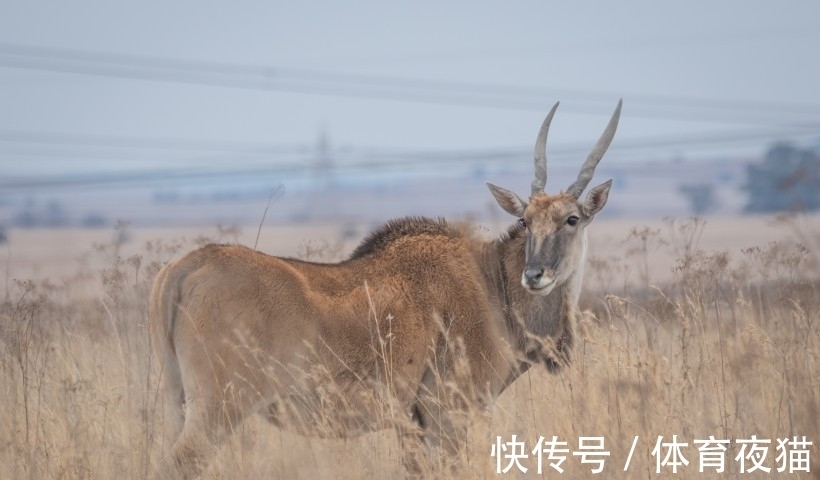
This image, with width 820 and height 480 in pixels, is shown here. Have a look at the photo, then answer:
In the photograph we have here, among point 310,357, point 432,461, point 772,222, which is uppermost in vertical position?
point 772,222

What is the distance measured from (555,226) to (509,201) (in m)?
0.71

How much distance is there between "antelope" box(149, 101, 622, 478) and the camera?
26.3 ft

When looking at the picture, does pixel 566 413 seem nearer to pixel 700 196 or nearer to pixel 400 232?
pixel 400 232

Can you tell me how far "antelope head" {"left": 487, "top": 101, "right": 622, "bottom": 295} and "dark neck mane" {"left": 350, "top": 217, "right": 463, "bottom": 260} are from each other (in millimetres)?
586

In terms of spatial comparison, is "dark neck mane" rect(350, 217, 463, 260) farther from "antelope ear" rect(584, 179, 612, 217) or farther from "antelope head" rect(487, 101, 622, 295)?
"antelope ear" rect(584, 179, 612, 217)

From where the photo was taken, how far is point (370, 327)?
8.45 metres

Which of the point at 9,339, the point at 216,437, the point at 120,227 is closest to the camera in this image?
the point at 216,437

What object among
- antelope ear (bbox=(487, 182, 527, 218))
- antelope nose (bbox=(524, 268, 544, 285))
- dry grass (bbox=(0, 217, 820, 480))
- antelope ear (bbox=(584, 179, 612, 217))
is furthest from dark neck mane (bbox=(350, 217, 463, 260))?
dry grass (bbox=(0, 217, 820, 480))

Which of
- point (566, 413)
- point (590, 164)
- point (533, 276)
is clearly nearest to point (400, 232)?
point (533, 276)

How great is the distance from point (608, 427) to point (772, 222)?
182 cm

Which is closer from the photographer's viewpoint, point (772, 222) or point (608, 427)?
point (608, 427)

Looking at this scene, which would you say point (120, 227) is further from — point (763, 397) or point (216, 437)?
point (763, 397)

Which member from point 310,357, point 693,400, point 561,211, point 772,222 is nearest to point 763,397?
point 693,400

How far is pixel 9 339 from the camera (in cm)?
907
